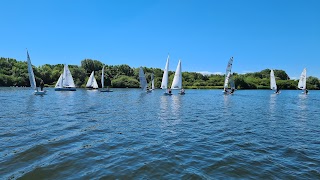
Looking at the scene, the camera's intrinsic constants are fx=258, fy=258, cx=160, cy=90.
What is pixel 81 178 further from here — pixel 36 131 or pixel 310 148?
pixel 310 148

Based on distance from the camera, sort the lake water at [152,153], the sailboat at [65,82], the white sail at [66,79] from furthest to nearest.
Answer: the white sail at [66,79] < the sailboat at [65,82] < the lake water at [152,153]

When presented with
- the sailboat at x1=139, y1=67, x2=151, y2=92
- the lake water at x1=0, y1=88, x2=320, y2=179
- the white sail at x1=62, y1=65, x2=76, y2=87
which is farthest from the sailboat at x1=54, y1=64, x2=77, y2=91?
the lake water at x1=0, y1=88, x2=320, y2=179

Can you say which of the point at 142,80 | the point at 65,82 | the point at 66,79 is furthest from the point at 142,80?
the point at 65,82

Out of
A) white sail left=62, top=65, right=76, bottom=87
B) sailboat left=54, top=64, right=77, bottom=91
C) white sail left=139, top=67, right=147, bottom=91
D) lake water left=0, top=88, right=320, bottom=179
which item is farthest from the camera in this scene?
white sail left=62, top=65, right=76, bottom=87

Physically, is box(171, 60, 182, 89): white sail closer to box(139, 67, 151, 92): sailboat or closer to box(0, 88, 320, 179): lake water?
box(139, 67, 151, 92): sailboat

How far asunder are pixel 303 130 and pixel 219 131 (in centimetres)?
659

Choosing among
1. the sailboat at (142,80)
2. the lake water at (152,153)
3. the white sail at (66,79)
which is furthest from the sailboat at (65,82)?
the lake water at (152,153)

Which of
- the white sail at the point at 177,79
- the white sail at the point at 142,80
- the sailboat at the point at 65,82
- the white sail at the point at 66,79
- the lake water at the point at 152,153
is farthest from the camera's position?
the white sail at the point at 66,79

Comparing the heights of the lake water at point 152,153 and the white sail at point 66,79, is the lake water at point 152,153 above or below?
below

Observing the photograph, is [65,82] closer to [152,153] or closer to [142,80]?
[142,80]

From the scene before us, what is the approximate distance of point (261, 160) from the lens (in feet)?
35.0

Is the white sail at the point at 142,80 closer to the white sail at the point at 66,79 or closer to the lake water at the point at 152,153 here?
the white sail at the point at 66,79

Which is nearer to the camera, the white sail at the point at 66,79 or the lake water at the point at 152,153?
the lake water at the point at 152,153

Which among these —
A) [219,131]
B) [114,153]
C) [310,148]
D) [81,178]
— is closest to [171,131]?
[219,131]
